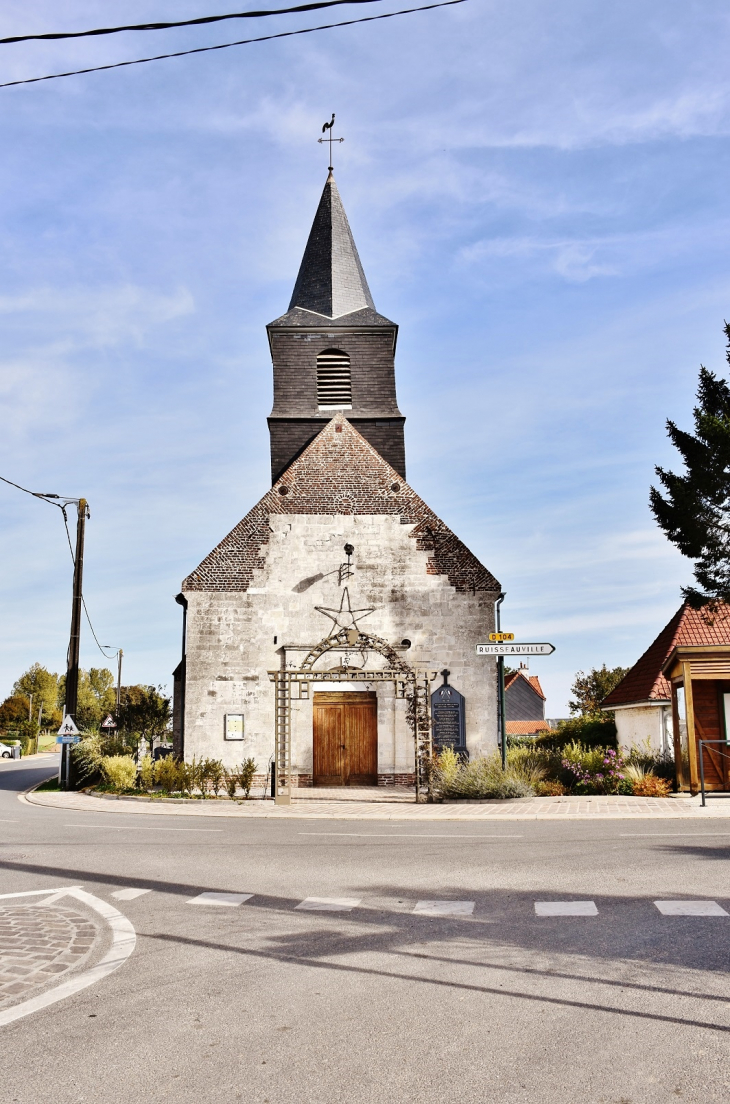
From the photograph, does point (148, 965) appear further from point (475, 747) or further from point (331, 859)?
point (475, 747)

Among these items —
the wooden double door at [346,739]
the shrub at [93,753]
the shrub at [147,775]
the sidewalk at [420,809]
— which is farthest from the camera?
the shrub at [93,753]

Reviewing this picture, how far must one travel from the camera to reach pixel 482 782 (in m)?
19.9

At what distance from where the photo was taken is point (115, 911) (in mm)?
8258

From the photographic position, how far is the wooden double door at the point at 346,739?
25172 millimetres

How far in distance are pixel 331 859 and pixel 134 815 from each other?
835 centimetres

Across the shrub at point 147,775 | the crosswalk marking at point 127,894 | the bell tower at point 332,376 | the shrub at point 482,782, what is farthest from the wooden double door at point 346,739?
the crosswalk marking at point 127,894

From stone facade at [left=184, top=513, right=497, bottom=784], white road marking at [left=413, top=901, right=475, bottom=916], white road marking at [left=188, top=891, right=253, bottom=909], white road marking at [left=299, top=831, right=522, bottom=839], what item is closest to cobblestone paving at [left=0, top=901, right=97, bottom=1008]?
white road marking at [left=188, top=891, right=253, bottom=909]

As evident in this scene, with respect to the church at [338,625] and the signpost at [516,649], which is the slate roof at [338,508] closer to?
the church at [338,625]

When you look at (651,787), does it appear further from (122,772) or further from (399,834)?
(122,772)

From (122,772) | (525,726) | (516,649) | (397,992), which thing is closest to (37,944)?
(397,992)

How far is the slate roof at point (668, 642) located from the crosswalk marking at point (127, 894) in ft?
50.8

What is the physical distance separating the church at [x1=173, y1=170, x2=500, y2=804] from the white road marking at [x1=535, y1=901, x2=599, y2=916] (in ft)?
49.4

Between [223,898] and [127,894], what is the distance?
965 mm

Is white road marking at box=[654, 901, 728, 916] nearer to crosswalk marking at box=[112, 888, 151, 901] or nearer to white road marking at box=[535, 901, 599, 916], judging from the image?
white road marking at box=[535, 901, 599, 916]
